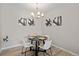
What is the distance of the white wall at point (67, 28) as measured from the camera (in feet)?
6.12

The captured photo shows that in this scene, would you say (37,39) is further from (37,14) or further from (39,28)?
(37,14)

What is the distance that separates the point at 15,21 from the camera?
6.22 ft

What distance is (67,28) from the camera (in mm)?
1890

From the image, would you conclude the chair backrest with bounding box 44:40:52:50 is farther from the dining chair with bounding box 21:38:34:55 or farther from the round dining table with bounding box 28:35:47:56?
the dining chair with bounding box 21:38:34:55

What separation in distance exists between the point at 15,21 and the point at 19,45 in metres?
0.45

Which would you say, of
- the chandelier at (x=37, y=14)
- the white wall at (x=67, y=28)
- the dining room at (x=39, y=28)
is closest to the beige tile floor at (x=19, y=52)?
the dining room at (x=39, y=28)

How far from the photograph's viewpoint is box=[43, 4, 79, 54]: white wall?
1864 millimetres

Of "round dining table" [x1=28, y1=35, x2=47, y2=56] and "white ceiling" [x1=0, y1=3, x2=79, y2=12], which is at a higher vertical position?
"white ceiling" [x1=0, y1=3, x2=79, y2=12]

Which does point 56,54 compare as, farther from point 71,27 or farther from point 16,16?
point 16,16

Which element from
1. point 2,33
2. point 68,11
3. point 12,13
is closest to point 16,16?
point 12,13

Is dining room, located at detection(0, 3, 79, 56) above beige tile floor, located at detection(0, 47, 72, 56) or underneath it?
above

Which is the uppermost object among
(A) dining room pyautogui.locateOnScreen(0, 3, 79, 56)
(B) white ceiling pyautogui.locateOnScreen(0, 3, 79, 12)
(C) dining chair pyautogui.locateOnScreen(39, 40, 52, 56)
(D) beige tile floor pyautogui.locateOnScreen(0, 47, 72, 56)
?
(B) white ceiling pyautogui.locateOnScreen(0, 3, 79, 12)

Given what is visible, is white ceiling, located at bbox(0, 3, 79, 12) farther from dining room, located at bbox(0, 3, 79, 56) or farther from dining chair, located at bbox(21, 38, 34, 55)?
dining chair, located at bbox(21, 38, 34, 55)

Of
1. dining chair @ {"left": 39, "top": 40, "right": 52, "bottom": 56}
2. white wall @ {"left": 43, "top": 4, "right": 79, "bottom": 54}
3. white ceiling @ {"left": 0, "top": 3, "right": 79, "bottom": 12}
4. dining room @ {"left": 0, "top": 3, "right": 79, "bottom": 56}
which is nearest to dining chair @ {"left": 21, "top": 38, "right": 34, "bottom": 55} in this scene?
dining room @ {"left": 0, "top": 3, "right": 79, "bottom": 56}
